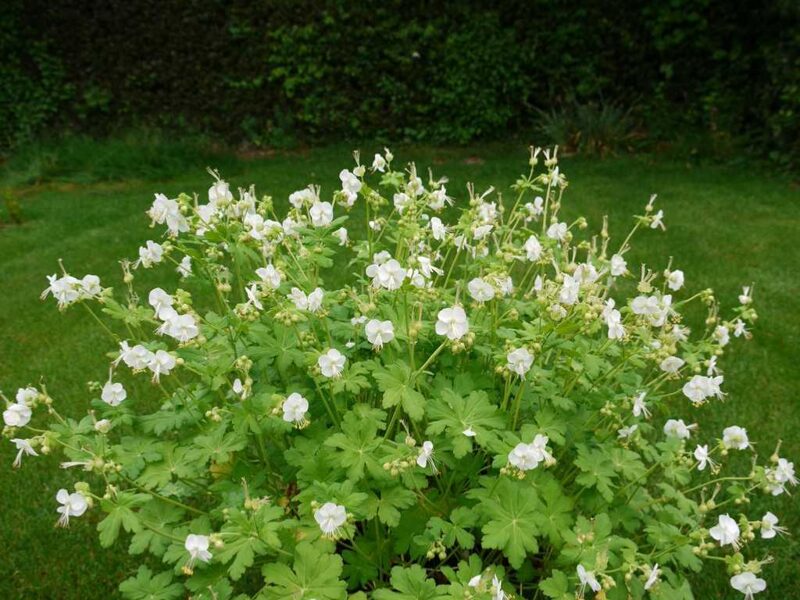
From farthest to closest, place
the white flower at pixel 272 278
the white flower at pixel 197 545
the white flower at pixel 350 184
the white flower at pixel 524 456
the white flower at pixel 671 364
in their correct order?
1. the white flower at pixel 350 184
2. the white flower at pixel 671 364
3. the white flower at pixel 272 278
4. the white flower at pixel 524 456
5. the white flower at pixel 197 545

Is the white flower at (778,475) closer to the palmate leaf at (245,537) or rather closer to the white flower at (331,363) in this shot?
the white flower at (331,363)

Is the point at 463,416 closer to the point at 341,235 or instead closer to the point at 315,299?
the point at 315,299

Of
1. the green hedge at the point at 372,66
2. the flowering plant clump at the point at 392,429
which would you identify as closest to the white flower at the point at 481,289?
the flowering plant clump at the point at 392,429

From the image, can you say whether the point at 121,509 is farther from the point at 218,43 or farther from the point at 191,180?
the point at 218,43

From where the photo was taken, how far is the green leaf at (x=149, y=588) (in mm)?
2008

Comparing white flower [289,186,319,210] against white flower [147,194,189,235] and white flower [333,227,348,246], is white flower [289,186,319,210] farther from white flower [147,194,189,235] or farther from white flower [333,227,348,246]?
white flower [147,194,189,235]

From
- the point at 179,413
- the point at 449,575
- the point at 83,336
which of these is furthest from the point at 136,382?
the point at 449,575

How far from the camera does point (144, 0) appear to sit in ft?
32.6

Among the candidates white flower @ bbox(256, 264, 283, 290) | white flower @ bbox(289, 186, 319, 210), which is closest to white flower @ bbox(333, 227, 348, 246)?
white flower @ bbox(289, 186, 319, 210)

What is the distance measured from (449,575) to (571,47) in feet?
28.2

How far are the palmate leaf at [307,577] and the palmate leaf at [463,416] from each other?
0.41 meters

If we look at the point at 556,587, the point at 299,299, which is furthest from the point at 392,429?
the point at 556,587

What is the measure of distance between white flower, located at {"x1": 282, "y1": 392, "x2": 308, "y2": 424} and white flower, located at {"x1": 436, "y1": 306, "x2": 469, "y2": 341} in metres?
0.39

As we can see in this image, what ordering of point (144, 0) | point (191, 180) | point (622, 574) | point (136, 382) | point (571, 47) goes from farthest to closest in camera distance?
point (144, 0)
point (571, 47)
point (191, 180)
point (136, 382)
point (622, 574)
